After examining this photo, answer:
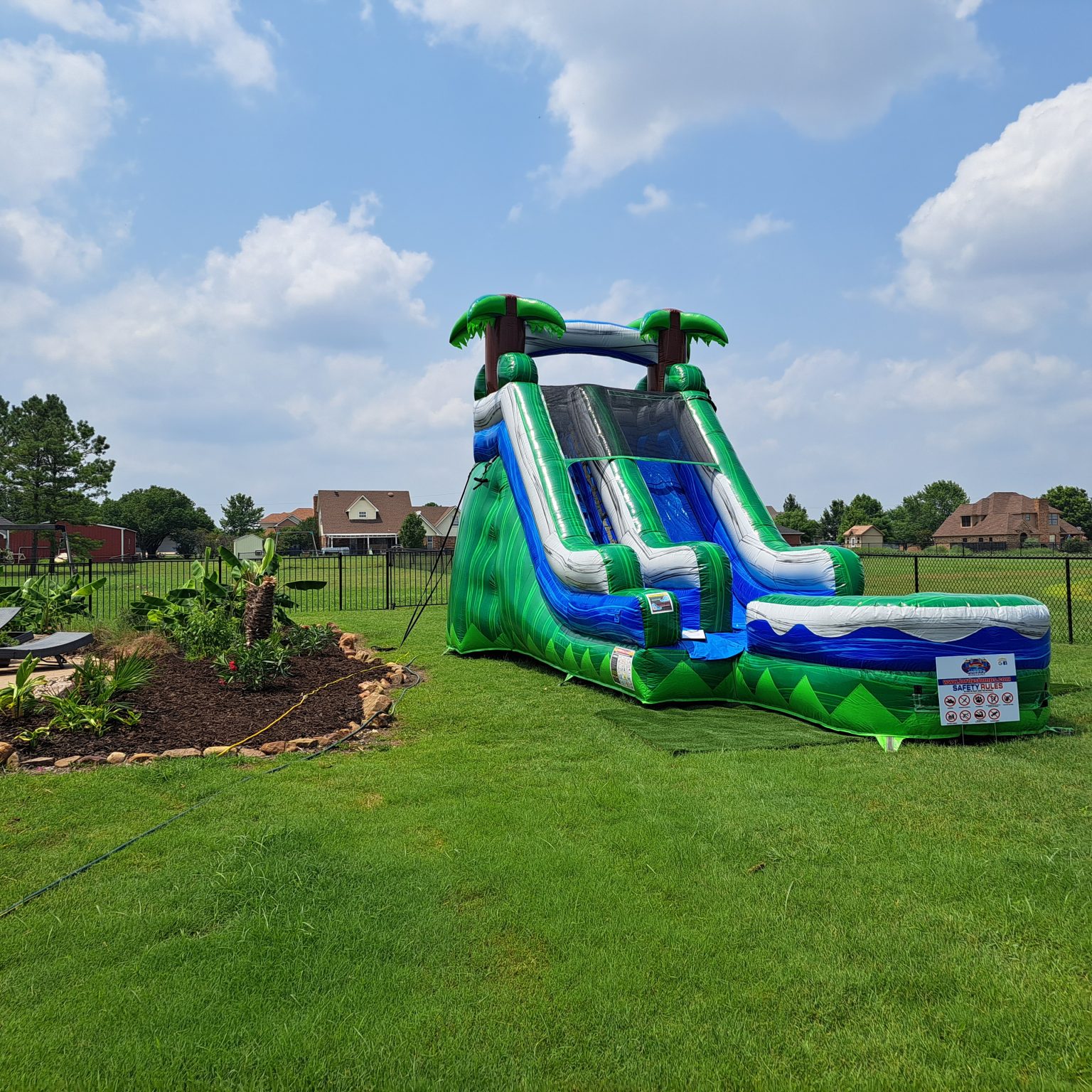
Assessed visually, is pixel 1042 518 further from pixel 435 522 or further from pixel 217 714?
pixel 217 714

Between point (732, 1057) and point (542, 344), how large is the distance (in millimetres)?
8632

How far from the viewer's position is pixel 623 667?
6270 millimetres

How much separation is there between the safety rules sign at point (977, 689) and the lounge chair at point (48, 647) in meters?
7.14

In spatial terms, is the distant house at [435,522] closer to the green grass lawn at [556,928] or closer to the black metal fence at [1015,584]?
the black metal fence at [1015,584]

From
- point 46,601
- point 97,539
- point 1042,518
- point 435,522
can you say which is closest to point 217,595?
point 46,601

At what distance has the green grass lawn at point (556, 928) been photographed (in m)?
2.01

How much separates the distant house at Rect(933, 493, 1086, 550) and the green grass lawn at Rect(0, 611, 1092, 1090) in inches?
2488

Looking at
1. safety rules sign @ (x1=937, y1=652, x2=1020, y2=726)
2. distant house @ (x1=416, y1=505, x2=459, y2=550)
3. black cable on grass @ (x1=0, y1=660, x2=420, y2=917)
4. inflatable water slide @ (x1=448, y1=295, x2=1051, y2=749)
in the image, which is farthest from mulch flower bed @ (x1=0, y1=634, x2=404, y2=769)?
distant house @ (x1=416, y1=505, x2=459, y2=550)

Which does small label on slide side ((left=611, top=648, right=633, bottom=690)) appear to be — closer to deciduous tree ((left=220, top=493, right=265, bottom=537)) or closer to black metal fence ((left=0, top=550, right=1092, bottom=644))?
black metal fence ((left=0, top=550, right=1092, bottom=644))

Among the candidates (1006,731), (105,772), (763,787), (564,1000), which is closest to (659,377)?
(1006,731)

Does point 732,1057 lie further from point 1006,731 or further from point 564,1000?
point 1006,731

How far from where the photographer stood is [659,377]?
10.0 meters

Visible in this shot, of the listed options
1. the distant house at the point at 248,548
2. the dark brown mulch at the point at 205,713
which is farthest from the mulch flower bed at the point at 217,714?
the distant house at the point at 248,548

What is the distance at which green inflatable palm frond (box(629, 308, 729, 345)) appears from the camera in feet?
32.3
